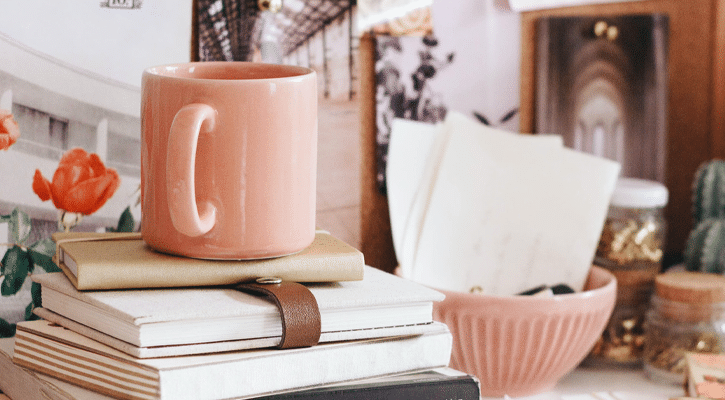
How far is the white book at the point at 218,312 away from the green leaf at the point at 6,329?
149 mm

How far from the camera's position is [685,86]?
89 centimetres

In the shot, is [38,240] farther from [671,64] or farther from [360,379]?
[671,64]

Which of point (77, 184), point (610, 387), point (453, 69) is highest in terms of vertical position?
point (453, 69)

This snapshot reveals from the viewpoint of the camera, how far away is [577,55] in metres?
0.85

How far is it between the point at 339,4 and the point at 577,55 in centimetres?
30

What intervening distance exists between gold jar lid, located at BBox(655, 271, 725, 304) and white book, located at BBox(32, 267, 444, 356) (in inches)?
13.7

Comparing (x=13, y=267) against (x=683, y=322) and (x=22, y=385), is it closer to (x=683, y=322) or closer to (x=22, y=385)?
(x=22, y=385)

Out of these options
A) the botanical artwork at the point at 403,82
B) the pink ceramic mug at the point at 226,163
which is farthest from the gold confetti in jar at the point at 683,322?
the pink ceramic mug at the point at 226,163

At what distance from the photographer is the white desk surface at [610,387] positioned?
0.67 m

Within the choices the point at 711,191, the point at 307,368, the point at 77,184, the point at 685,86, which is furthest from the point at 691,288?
the point at 77,184

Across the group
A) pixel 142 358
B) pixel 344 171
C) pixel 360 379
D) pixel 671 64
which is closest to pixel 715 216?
pixel 671 64

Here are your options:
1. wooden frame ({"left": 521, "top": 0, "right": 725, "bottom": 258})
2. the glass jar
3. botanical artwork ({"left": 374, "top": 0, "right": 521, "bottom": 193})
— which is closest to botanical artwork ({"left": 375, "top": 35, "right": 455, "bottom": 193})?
botanical artwork ({"left": 374, "top": 0, "right": 521, "bottom": 193})

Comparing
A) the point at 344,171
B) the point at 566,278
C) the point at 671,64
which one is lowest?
the point at 566,278

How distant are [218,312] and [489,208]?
39 centimetres
